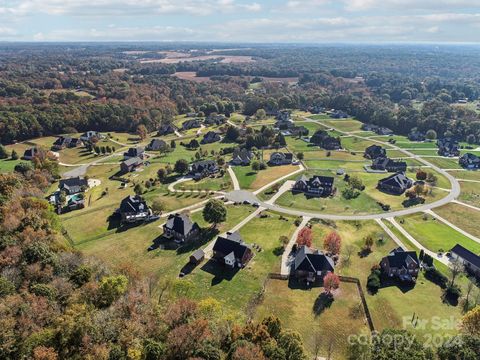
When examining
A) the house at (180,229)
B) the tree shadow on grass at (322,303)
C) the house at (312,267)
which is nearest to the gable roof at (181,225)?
the house at (180,229)

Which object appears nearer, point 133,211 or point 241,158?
point 133,211

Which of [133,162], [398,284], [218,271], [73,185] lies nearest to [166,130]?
[133,162]

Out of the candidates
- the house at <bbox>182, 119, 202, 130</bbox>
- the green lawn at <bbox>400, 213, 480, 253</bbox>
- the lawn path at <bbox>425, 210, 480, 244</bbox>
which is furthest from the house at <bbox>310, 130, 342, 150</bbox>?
the green lawn at <bbox>400, 213, 480, 253</bbox>

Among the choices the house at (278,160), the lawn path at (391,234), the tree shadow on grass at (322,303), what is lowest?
the tree shadow on grass at (322,303)

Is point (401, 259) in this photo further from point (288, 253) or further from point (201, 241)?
point (201, 241)

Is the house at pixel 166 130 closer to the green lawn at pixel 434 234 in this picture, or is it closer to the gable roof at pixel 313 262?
the green lawn at pixel 434 234

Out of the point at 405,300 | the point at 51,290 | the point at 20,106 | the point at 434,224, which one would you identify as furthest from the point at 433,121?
the point at 20,106

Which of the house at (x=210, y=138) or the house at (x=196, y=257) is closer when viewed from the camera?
the house at (x=196, y=257)

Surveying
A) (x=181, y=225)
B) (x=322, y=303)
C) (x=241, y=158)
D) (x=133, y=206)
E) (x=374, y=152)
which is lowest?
(x=322, y=303)
